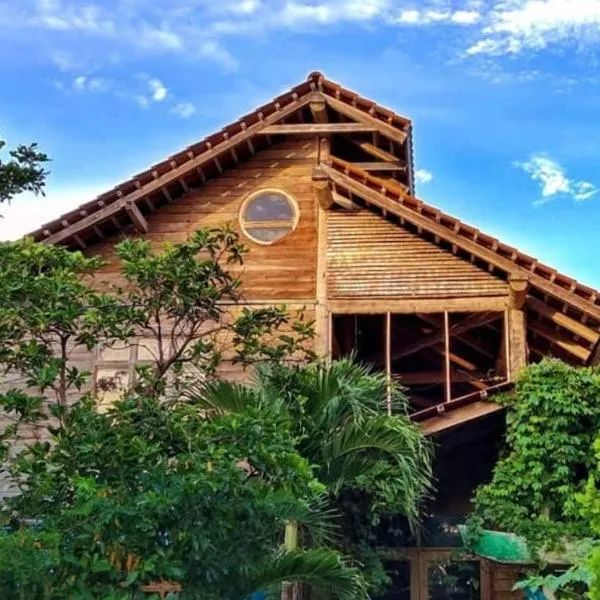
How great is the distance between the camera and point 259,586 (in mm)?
7652

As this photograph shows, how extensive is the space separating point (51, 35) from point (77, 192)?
5.58 meters

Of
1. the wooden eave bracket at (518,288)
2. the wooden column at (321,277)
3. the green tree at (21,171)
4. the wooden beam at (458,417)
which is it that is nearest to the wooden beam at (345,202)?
the wooden column at (321,277)

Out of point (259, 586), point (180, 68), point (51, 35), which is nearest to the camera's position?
point (259, 586)

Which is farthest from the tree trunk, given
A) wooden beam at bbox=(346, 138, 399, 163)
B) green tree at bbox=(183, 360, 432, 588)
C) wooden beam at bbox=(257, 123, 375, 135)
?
wooden beam at bbox=(346, 138, 399, 163)

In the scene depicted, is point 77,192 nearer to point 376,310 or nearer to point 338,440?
point 376,310

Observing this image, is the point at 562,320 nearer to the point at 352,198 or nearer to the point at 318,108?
the point at 352,198

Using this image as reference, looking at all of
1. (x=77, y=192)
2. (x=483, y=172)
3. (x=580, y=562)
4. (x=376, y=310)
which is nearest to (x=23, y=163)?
(x=376, y=310)

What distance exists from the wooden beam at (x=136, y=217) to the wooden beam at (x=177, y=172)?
0.27ft

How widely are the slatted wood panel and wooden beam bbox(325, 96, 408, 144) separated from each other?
1.31 meters

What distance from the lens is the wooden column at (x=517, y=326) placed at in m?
12.2

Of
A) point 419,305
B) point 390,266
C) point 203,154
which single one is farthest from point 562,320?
point 203,154

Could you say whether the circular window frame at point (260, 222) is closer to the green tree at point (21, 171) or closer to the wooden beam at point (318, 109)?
the wooden beam at point (318, 109)

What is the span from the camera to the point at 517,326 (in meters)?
12.5

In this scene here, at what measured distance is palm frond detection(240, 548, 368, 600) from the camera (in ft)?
25.1
